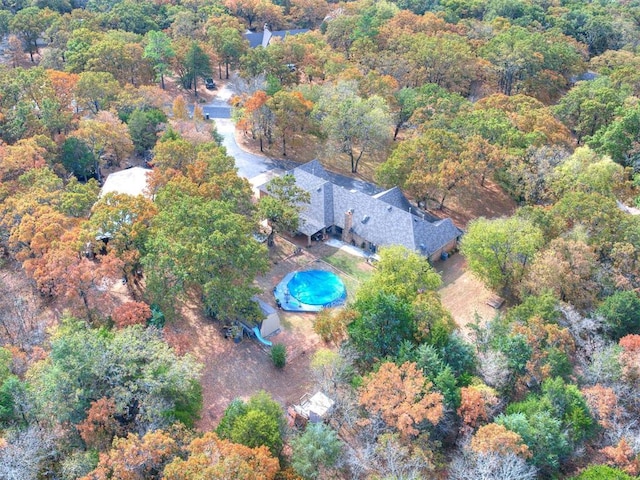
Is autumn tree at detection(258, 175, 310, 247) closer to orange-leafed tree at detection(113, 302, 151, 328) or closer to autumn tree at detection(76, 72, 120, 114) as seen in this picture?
orange-leafed tree at detection(113, 302, 151, 328)

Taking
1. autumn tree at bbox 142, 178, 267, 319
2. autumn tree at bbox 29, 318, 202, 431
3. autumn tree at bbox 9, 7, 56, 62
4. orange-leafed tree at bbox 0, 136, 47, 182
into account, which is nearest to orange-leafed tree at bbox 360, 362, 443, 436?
autumn tree at bbox 29, 318, 202, 431

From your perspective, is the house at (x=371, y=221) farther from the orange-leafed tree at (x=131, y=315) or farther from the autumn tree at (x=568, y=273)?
the orange-leafed tree at (x=131, y=315)

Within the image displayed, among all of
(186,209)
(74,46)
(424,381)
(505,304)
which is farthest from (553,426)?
(74,46)

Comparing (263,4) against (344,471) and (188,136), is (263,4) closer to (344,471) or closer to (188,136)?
(188,136)

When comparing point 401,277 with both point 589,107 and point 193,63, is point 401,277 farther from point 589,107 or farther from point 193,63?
point 193,63

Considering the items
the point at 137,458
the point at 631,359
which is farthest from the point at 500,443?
the point at 137,458
